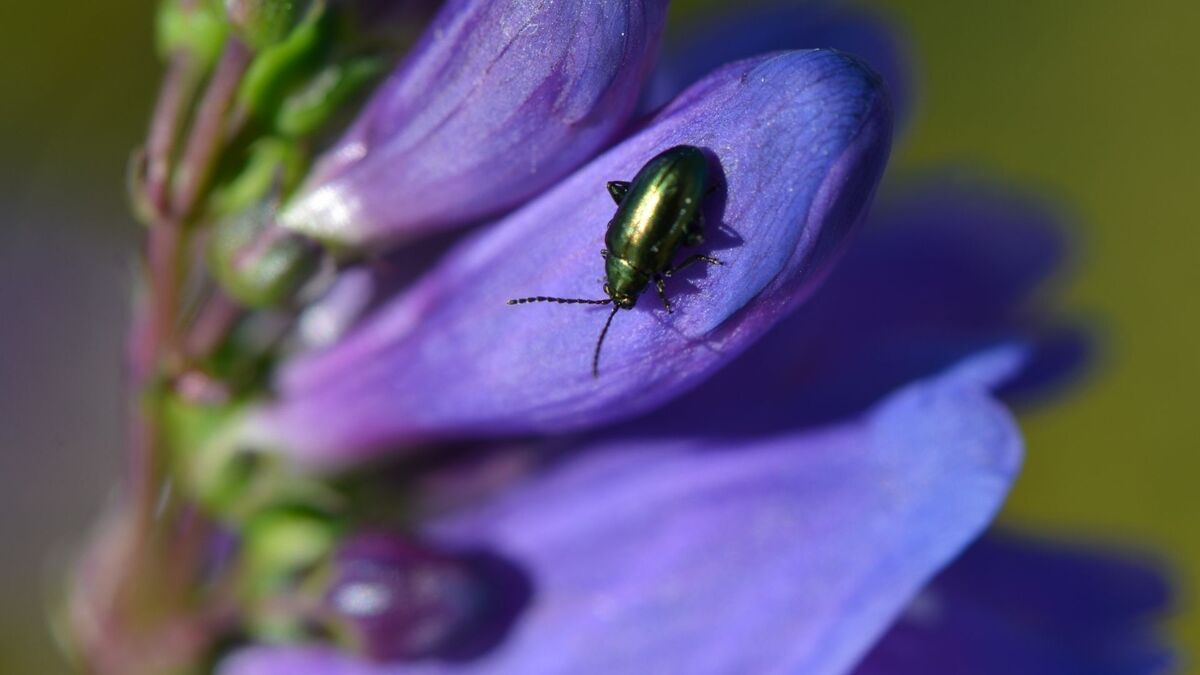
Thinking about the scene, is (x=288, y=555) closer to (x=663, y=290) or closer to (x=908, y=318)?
(x=663, y=290)

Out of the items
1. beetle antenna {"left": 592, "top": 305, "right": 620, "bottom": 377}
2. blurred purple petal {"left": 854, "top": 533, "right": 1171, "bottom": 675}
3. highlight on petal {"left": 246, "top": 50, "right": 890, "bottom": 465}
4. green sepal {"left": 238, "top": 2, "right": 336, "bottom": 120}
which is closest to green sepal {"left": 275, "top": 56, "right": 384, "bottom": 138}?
green sepal {"left": 238, "top": 2, "right": 336, "bottom": 120}

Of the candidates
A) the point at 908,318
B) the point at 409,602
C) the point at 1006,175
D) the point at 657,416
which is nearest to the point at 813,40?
the point at 908,318

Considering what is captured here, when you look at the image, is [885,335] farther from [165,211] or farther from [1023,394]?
[165,211]

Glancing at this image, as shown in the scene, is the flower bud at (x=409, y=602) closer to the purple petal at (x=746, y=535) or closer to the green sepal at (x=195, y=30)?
the purple petal at (x=746, y=535)

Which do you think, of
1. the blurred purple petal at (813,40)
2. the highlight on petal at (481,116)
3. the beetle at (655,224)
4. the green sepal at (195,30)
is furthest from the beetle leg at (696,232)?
the blurred purple petal at (813,40)

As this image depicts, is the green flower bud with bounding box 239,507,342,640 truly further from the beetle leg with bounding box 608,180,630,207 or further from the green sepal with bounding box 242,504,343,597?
the beetle leg with bounding box 608,180,630,207

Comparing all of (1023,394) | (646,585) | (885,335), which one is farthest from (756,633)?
(1023,394)
